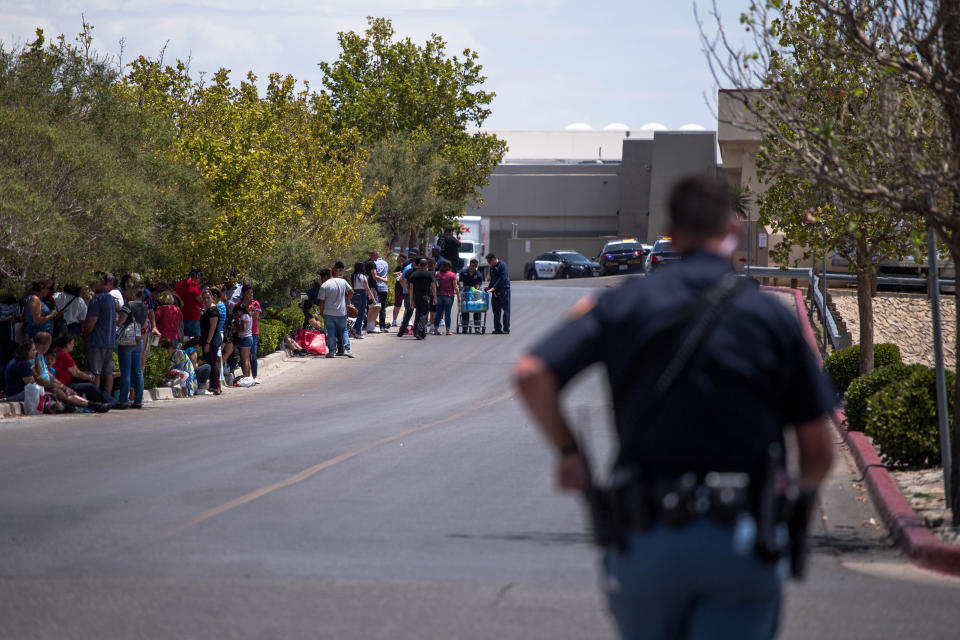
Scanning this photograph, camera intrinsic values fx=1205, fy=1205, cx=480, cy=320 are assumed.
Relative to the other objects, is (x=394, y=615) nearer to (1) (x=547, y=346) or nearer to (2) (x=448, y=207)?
(1) (x=547, y=346)

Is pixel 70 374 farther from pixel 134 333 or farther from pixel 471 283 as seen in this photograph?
pixel 471 283

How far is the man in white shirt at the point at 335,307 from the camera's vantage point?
24.1 m

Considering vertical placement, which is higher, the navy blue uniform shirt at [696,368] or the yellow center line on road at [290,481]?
the navy blue uniform shirt at [696,368]

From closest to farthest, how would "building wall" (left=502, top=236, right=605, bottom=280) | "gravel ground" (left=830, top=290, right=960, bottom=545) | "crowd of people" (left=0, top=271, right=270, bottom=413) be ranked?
"crowd of people" (left=0, top=271, right=270, bottom=413) → "gravel ground" (left=830, top=290, right=960, bottom=545) → "building wall" (left=502, top=236, right=605, bottom=280)

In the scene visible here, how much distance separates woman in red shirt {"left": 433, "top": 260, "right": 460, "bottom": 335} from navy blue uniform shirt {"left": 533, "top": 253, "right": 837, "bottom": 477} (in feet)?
82.3

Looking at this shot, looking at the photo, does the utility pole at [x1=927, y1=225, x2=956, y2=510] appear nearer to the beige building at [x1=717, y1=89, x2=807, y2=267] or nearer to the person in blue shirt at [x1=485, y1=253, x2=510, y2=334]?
the person in blue shirt at [x1=485, y1=253, x2=510, y2=334]

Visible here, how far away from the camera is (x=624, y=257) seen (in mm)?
53625

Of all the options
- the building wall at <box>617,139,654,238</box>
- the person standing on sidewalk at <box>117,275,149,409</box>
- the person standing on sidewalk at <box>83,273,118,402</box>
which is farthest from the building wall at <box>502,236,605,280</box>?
the person standing on sidewalk at <box>83,273,118,402</box>

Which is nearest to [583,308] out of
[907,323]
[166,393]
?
[166,393]

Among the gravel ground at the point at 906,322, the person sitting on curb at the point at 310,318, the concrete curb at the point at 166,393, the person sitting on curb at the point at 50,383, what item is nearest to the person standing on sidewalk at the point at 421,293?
the person sitting on curb at the point at 310,318

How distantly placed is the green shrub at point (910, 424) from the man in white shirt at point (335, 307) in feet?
46.5

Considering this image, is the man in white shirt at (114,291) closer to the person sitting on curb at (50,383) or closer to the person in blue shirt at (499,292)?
the person sitting on curb at (50,383)

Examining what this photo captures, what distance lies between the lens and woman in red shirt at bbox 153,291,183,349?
1888 centimetres

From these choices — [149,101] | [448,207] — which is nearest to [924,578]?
[149,101]
